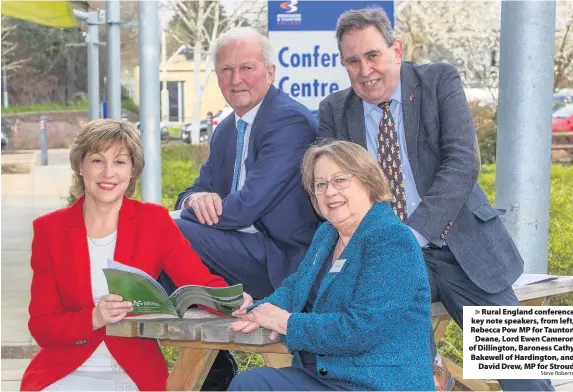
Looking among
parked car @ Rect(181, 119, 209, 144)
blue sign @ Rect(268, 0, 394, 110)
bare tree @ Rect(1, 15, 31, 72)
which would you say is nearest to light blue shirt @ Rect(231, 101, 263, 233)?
blue sign @ Rect(268, 0, 394, 110)

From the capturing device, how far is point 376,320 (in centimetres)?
315

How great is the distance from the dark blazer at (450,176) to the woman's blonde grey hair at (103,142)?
94 cm

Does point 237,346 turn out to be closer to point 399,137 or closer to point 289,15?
point 399,137

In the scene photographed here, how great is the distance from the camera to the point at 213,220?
4.51 meters

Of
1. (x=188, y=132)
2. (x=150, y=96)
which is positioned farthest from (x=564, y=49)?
(x=188, y=132)

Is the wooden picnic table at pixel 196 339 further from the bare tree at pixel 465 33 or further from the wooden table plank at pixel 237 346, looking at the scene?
the bare tree at pixel 465 33

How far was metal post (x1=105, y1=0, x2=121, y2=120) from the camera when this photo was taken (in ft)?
36.1

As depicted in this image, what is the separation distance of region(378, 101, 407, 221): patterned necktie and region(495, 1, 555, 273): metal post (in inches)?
36.8

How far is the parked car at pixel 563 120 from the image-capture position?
1041 inches

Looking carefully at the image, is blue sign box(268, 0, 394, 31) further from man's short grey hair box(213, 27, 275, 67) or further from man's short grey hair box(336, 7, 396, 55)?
man's short grey hair box(336, 7, 396, 55)

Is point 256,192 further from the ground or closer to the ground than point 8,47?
closer to the ground

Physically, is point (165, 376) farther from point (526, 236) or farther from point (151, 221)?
point (526, 236)

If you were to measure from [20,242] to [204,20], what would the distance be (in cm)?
1801

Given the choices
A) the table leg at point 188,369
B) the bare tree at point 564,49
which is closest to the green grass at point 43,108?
the bare tree at point 564,49
